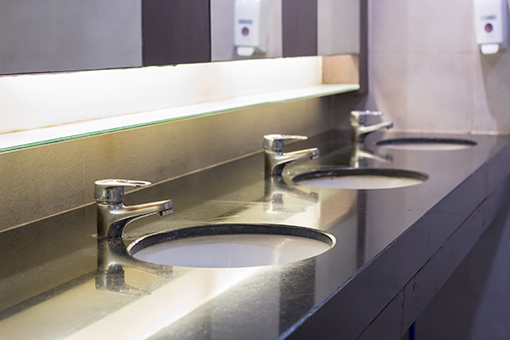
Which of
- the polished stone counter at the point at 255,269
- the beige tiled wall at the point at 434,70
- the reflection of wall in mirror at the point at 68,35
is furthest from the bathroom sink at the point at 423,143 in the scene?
the reflection of wall in mirror at the point at 68,35

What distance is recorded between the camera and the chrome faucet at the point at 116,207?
1.29 m

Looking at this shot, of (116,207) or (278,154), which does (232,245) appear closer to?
(116,207)

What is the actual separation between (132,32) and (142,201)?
46 cm

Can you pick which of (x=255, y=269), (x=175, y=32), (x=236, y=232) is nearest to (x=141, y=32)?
(x=175, y=32)

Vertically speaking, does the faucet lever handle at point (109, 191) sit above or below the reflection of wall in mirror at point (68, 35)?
below

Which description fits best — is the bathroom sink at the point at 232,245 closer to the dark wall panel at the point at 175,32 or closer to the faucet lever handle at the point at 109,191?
the faucet lever handle at the point at 109,191

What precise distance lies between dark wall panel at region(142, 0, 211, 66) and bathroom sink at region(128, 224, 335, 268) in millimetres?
416

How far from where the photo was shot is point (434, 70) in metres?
3.03

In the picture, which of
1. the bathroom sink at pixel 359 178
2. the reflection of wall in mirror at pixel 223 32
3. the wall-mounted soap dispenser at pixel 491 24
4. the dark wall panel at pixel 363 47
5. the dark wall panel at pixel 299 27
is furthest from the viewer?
the dark wall panel at pixel 363 47

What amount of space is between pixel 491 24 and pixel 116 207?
6.85ft

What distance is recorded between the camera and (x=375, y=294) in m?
1.22

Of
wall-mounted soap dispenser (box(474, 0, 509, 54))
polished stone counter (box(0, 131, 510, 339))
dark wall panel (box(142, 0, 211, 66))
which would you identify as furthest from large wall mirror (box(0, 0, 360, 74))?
wall-mounted soap dispenser (box(474, 0, 509, 54))

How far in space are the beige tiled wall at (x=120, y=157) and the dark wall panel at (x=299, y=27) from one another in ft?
0.97

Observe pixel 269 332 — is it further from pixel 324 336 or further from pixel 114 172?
pixel 114 172
